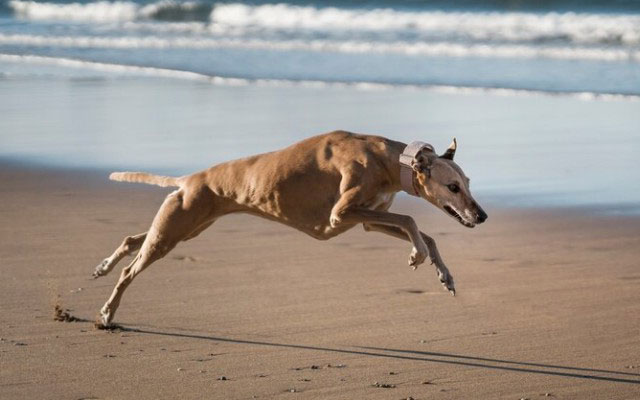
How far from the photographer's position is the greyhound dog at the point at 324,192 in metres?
7.20

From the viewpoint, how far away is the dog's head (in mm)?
7090

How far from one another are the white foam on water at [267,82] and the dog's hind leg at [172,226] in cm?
1197

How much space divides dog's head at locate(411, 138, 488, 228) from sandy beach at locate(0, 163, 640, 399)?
32.6 inches

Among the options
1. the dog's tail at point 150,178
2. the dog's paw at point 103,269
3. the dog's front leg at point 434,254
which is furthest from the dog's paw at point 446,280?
the dog's paw at point 103,269

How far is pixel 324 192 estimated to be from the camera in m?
7.74

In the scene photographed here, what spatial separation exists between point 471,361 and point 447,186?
3.23 ft

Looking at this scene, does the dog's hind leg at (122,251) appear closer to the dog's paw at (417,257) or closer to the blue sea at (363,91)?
the dog's paw at (417,257)

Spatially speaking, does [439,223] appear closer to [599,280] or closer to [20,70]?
[599,280]

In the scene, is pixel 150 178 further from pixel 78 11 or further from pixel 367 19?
pixel 78 11

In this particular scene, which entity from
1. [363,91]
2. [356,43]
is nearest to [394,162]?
[363,91]

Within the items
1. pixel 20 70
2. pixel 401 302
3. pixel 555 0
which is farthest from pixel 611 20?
pixel 401 302

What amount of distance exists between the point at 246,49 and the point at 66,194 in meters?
17.5

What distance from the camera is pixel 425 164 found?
718 centimetres

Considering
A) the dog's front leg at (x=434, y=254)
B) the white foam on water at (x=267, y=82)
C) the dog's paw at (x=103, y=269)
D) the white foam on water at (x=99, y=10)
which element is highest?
the white foam on water at (x=99, y=10)
